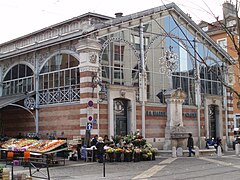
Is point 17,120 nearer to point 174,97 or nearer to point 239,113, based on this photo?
point 174,97

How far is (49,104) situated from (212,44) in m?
15.4

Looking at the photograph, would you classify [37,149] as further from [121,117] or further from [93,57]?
[121,117]

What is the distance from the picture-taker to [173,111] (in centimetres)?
2945

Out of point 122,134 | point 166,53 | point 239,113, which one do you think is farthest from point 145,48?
point 239,113

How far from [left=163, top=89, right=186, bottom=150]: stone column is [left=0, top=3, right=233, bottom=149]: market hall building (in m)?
0.07

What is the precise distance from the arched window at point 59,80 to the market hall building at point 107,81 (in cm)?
7

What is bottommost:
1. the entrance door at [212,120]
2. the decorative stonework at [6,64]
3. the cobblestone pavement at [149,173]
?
the cobblestone pavement at [149,173]

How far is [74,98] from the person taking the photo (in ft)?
84.7

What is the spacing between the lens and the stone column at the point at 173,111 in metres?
28.9

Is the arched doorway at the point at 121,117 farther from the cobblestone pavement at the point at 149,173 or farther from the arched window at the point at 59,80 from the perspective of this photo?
the cobblestone pavement at the point at 149,173

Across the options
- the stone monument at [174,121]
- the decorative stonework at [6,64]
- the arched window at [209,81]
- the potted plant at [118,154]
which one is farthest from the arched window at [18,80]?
the arched window at [209,81]

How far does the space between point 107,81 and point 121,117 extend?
2.75m

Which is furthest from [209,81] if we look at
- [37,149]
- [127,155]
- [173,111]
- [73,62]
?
[37,149]

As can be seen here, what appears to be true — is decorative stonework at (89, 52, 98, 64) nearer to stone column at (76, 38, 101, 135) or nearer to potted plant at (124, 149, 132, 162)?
stone column at (76, 38, 101, 135)
